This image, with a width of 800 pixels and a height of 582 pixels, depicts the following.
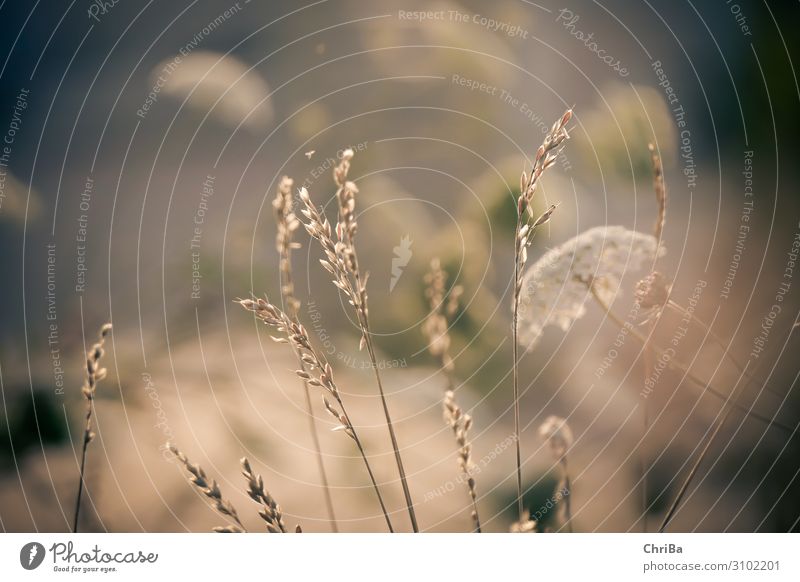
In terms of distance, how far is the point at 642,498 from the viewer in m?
0.74

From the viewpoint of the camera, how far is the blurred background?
712mm

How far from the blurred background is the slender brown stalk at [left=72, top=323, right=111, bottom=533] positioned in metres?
0.01

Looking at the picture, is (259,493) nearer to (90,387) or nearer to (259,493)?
(259,493)

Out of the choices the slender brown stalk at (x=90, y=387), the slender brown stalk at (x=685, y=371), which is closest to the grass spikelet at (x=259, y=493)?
the slender brown stalk at (x=90, y=387)

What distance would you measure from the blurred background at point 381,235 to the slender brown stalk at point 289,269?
1 centimetres

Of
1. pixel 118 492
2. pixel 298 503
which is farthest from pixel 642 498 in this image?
pixel 118 492

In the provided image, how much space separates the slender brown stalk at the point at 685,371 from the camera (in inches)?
28.7

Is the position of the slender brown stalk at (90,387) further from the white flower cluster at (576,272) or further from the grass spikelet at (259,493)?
the white flower cluster at (576,272)

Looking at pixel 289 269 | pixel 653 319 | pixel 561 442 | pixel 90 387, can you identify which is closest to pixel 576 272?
pixel 653 319

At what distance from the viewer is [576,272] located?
0.71 m

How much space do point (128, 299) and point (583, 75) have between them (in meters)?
0.71

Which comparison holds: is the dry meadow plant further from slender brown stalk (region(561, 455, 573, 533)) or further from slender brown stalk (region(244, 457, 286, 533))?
slender brown stalk (region(244, 457, 286, 533))

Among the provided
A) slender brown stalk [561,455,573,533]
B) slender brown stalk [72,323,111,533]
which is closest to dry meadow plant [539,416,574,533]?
slender brown stalk [561,455,573,533]

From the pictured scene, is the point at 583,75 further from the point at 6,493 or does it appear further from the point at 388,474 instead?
the point at 6,493
